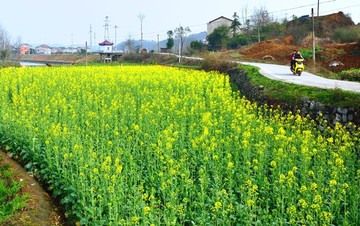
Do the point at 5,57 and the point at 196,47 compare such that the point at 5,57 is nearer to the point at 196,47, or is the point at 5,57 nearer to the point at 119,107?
the point at 196,47

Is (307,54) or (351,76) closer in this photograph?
(351,76)

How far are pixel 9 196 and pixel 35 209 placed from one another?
85cm

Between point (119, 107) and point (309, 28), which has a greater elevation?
point (309, 28)

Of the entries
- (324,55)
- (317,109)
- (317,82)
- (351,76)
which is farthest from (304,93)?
(324,55)

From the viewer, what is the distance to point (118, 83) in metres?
19.3

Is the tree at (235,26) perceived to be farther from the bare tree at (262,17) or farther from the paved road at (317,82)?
the paved road at (317,82)

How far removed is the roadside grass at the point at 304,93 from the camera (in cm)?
1214

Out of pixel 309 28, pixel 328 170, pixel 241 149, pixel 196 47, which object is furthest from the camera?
pixel 196 47

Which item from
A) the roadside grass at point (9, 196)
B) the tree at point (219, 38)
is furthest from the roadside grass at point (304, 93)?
the tree at point (219, 38)

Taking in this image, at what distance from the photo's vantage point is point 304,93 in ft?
46.0

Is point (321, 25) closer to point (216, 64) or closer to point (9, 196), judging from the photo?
point (216, 64)

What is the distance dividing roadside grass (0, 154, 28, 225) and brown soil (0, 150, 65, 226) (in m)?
0.09

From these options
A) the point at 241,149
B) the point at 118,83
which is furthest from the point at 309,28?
the point at 241,149

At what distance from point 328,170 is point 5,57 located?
203ft
